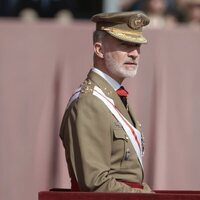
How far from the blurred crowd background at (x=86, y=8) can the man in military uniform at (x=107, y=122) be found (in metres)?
2.81

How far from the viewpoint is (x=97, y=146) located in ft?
13.4

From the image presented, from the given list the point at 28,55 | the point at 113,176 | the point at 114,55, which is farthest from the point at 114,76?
the point at 28,55

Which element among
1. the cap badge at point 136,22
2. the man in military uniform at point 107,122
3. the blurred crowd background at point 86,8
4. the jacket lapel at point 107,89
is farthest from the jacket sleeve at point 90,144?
the blurred crowd background at point 86,8

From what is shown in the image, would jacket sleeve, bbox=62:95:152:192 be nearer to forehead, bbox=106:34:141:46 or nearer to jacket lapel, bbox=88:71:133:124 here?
jacket lapel, bbox=88:71:133:124

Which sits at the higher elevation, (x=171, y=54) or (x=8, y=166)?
(x=171, y=54)

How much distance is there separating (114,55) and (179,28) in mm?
2188

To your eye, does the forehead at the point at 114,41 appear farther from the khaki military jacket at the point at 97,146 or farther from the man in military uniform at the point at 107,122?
the khaki military jacket at the point at 97,146

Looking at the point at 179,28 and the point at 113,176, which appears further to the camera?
the point at 179,28

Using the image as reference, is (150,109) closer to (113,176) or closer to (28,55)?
(28,55)

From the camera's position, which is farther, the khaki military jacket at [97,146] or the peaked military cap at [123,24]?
the peaked military cap at [123,24]

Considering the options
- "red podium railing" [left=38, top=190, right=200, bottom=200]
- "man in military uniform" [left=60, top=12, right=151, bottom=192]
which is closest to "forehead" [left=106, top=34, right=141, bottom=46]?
"man in military uniform" [left=60, top=12, right=151, bottom=192]

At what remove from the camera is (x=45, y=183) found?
6.21m

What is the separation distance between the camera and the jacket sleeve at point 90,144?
4055mm

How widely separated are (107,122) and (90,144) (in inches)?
5.3
